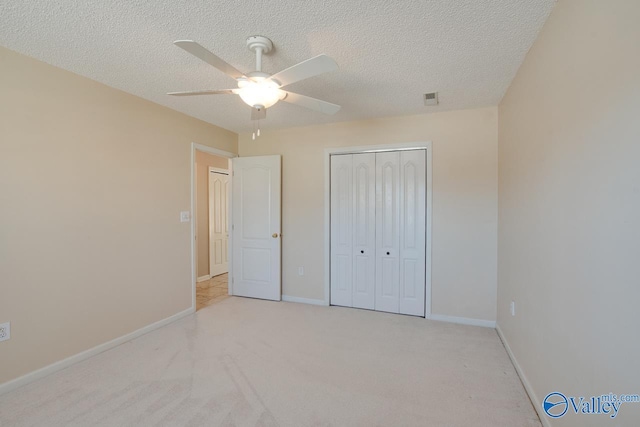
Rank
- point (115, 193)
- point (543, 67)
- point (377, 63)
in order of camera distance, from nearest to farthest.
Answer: point (543, 67) < point (377, 63) < point (115, 193)

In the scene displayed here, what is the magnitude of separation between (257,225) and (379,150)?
6.54 ft

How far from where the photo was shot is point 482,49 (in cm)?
204

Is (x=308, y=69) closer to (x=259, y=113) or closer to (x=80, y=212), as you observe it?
(x=259, y=113)

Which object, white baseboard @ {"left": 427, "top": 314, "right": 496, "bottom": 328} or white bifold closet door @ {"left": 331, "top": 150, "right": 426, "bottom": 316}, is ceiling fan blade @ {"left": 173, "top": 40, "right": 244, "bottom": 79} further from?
white baseboard @ {"left": 427, "top": 314, "right": 496, "bottom": 328}

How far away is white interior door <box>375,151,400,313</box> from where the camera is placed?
11.7 feet

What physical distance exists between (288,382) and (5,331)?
6.67ft

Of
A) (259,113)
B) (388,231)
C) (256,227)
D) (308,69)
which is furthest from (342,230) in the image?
(308,69)

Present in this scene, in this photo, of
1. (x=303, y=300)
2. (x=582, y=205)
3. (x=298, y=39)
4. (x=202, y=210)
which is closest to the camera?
(x=582, y=205)

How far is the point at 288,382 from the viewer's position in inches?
84.8

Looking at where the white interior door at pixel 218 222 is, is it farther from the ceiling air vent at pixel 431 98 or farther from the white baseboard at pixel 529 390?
the white baseboard at pixel 529 390

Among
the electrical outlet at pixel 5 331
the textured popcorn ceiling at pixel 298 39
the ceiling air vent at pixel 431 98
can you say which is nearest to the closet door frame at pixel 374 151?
the ceiling air vent at pixel 431 98

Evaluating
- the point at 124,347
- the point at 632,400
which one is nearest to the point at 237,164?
the point at 124,347

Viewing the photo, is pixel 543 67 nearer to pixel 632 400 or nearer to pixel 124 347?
pixel 632 400

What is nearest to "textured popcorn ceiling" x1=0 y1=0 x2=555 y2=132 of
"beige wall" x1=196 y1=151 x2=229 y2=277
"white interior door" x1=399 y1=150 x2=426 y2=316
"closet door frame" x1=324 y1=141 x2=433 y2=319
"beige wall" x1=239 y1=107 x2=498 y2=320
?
"beige wall" x1=239 y1=107 x2=498 y2=320
